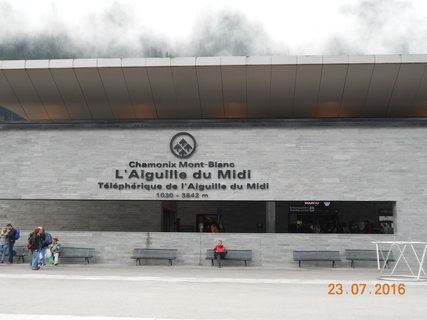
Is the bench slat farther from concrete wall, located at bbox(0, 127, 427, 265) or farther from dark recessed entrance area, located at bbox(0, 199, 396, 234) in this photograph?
dark recessed entrance area, located at bbox(0, 199, 396, 234)

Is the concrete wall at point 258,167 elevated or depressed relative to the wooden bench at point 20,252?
elevated

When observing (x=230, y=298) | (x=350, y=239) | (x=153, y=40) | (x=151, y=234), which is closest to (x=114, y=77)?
(x=153, y=40)

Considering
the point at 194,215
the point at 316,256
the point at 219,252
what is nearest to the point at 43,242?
the point at 219,252

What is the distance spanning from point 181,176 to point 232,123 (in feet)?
9.62

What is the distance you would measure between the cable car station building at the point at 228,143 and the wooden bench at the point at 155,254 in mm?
346

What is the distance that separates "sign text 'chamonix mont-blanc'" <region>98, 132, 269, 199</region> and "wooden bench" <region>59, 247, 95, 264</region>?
2.52 m

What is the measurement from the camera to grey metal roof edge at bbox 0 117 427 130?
60.1 ft

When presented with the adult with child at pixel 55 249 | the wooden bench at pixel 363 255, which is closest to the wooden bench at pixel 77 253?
the adult with child at pixel 55 249

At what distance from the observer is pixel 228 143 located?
18.9 meters

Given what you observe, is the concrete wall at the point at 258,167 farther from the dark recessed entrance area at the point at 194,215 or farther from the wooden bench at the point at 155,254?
the dark recessed entrance area at the point at 194,215

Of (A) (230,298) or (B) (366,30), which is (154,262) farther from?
(B) (366,30)

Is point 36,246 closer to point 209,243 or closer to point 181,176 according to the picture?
point 181,176

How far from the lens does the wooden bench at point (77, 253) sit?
1782 cm

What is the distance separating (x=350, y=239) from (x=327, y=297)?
27.3 ft
